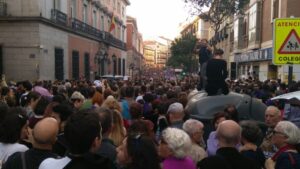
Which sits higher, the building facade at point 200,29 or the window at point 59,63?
the building facade at point 200,29

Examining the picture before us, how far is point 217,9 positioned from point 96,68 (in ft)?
60.6

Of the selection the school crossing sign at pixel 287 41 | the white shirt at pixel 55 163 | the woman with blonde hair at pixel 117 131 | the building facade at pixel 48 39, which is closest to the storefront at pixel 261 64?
the building facade at pixel 48 39

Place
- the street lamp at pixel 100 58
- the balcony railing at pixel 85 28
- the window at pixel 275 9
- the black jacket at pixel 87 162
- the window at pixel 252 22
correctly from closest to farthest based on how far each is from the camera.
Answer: the black jacket at pixel 87 162
the window at pixel 275 9
the window at pixel 252 22
the balcony railing at pixel 85 28
the street lamp at pixel 100 58

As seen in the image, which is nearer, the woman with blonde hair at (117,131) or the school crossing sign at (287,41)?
the woman with blonde hair at (117,131)

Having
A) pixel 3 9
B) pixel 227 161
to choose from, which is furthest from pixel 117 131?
pixel 3 9

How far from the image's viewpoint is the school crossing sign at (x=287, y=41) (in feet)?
28.5

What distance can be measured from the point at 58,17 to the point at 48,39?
8.51 feet

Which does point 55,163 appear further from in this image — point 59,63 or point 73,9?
point 73,9

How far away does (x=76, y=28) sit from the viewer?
3359 cm

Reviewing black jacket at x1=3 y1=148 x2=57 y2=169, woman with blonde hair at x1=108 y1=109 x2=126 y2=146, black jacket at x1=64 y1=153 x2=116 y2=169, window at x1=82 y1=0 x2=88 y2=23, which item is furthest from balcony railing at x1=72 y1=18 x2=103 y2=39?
black jacket at x1=64 y1=153 x2=116 y2=169

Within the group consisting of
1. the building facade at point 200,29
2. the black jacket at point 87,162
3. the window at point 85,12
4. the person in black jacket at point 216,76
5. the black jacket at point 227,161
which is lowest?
the black jacket at point 227,161

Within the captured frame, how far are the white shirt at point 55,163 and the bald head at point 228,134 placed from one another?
1.64 meters

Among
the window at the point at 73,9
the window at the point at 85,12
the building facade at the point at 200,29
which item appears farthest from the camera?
the building facade at the point at 200,29

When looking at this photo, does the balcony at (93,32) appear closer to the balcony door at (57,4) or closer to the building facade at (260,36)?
the balcony door at (57,4)
